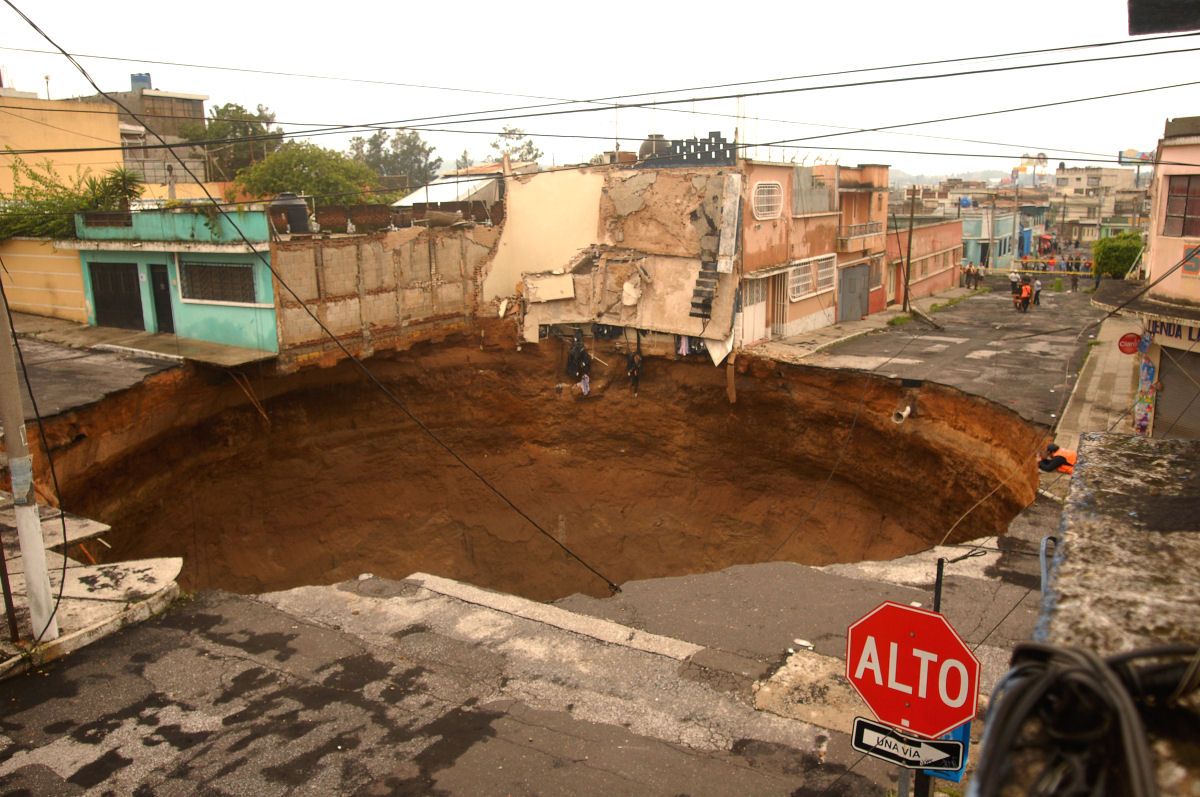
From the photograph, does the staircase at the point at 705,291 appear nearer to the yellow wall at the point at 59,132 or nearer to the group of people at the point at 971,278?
the yellow wall at the point at 59,132

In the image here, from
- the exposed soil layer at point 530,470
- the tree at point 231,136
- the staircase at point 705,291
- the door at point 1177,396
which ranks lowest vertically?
the exposed soil layer at point 530,470

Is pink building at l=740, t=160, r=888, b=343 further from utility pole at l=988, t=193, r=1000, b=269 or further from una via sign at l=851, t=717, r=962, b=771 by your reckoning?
utility pole at l=988, t=193, r=1000, b=269

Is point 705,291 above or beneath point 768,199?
beneath

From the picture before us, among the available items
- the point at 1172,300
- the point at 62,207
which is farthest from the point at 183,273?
the point at 1172,300

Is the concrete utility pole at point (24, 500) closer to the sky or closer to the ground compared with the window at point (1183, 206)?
closer to the ground

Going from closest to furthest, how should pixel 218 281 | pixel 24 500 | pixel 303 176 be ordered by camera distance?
1. pixel 24 500
2. pixel 218 281
3. pixel 303 176

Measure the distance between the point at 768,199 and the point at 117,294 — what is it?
16.3 meters

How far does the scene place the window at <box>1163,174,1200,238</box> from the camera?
12898 mm

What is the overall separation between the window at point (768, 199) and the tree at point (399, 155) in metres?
48.5

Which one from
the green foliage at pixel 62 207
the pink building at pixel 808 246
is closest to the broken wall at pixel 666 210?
the pink building at pixel 808 246

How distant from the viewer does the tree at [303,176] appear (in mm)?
32156

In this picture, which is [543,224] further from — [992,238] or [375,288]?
[992,238]

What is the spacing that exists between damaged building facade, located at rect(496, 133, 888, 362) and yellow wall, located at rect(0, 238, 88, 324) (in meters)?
10.4

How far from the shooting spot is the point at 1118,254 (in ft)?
99.9
